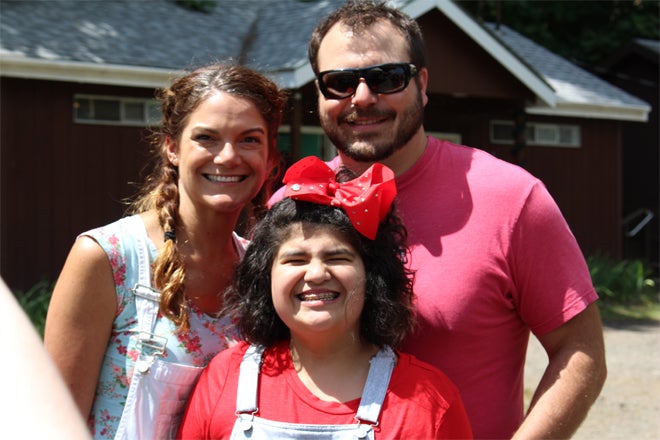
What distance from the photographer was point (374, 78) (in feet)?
8.59

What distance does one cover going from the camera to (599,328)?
8.28 feet

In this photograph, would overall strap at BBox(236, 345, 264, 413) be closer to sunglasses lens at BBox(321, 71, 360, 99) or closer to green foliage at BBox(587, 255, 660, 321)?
sunglasses lens at BBox(321, 71, 360, 99)

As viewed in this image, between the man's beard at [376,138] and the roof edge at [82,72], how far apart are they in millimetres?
7670

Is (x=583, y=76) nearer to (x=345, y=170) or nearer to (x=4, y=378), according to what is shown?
(x=345, y=170)

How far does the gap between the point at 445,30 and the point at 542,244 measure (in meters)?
10.3

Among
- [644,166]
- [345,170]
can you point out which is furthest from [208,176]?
[644,166]

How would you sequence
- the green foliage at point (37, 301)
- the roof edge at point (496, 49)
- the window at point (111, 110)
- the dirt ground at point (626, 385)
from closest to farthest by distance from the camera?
1. the dirt ground at point (626, 385)
2. the green foliage at point (37, 301)
3. the window at point (111, 110)
4. the roof edge at point (496, 49)

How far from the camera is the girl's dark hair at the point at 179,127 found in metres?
2.50

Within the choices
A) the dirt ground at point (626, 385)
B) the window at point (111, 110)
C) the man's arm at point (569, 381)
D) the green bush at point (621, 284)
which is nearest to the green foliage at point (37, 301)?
the window at point (111, 110)

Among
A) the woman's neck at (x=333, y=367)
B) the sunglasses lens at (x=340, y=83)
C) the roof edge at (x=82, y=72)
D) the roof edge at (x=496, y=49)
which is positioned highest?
the roof edge at (x=496, y=49)

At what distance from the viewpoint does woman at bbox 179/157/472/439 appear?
2205 mm

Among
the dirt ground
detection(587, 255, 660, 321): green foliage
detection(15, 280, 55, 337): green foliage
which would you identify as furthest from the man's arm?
detection(587, 255, 660, 321): green foliage

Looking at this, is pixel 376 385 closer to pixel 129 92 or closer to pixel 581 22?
pixel 129 92

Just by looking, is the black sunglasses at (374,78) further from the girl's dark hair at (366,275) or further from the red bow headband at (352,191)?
the girl's dark hair at (366,275)
